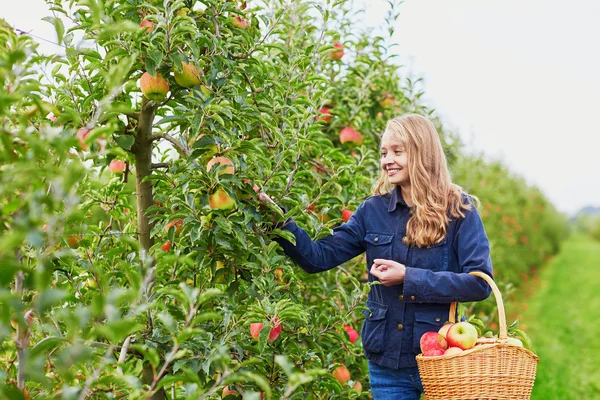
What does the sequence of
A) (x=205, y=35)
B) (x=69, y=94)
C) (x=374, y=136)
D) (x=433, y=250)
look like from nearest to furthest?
1. (x=205, y=35)
2. (x=69, y=94)
3. (x=433, y=250)
4. (x=374, y=136)

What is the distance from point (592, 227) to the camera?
153 feet

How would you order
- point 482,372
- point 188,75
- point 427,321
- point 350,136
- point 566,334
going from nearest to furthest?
point 482,372, point 188,75, point 427,321, point 350,136, point 566,334

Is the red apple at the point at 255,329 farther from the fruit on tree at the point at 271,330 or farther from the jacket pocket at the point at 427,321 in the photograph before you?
the jacket pocket at the point at 427,321

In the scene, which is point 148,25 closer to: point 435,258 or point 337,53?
point 435,258

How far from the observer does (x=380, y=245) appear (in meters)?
2.47

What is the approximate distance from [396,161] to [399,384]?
0.83m

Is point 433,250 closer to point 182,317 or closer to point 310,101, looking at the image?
point 310,101

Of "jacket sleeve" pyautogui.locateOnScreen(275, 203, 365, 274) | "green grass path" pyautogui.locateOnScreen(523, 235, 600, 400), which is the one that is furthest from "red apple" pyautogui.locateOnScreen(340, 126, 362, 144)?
"green grass path" pyautogui.locateOnScreen(523, 235, 600, 400)

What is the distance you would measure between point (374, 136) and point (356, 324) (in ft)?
3.62

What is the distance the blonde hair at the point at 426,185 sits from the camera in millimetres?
2352

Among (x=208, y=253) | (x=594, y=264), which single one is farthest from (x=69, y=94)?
(x=594, y=264)

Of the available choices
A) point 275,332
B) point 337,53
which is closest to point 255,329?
point 275,332

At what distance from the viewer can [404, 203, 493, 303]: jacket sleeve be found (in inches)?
87.6

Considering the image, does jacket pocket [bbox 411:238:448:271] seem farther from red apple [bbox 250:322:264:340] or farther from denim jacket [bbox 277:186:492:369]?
red apple [bbox 250:322:264:340]
